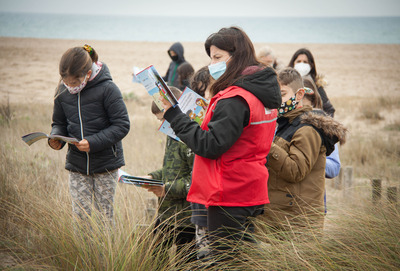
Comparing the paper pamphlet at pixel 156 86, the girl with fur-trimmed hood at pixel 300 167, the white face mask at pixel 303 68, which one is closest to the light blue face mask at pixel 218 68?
the paper pamphlet at pixel 156 86

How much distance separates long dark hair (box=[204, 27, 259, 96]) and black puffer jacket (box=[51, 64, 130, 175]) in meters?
1.39

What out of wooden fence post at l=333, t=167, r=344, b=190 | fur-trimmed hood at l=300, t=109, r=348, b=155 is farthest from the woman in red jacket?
wooden fence post at l=333, t=167, r=344, b=190

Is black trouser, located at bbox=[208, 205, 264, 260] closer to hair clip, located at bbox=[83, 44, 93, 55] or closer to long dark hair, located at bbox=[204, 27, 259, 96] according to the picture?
long dark hair, located at bbox=[204, 27, 259, 96]

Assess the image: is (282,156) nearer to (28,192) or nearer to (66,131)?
(66,131)

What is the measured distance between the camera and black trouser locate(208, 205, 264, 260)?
266cm

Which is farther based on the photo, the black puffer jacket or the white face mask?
the white face mask

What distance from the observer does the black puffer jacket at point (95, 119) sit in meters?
3.72

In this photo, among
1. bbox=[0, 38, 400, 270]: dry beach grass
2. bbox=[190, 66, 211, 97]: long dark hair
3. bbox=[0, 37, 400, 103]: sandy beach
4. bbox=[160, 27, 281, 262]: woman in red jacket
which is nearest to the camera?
bbox=[160, 27, 281, 262]: woman in red jacket

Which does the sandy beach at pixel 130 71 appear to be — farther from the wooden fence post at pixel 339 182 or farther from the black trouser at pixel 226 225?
the black trouser at pixel 226 225

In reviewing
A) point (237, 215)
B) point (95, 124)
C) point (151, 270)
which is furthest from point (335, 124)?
point (95, 124)

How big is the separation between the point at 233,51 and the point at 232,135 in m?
0.60

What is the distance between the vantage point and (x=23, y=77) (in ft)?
75.4

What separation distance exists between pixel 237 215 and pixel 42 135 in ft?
5.93

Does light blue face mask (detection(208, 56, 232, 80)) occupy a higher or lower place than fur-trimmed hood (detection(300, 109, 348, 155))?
higher
